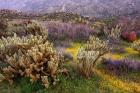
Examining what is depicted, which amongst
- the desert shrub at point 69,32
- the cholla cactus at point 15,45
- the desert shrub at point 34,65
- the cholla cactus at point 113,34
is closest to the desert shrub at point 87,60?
the desert shrub at point 34,65

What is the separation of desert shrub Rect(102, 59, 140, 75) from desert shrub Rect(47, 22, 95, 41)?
4138 millimetres

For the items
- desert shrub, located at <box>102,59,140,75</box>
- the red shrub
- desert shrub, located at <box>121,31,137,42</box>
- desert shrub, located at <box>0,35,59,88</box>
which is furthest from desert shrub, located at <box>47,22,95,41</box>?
desert shrub, located at <box>0,35,59,88</box>

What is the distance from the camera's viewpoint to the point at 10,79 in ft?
31.1

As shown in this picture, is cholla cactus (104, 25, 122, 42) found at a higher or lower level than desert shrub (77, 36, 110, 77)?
lower

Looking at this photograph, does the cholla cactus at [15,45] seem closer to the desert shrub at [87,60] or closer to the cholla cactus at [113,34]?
the desert shrub at [87,60]

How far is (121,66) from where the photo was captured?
34.4 ft

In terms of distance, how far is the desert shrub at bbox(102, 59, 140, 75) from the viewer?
10336 millimetres

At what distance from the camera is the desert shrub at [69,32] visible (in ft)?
48.1

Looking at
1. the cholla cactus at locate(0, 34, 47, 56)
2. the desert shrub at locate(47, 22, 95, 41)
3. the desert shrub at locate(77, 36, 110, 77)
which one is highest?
the cholla cactus at locate(0, 34, 47, 56)

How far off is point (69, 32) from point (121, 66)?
532 centimetres

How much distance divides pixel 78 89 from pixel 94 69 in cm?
110

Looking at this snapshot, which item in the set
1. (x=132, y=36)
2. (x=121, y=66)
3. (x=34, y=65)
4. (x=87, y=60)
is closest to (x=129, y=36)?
(x=132, y=36)

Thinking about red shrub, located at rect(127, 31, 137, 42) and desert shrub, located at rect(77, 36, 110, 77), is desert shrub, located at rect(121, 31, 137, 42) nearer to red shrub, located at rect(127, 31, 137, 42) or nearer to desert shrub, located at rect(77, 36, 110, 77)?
red shrub, located at rect(127, 31, 137, 42)

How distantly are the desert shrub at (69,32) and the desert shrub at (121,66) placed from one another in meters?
4.14
